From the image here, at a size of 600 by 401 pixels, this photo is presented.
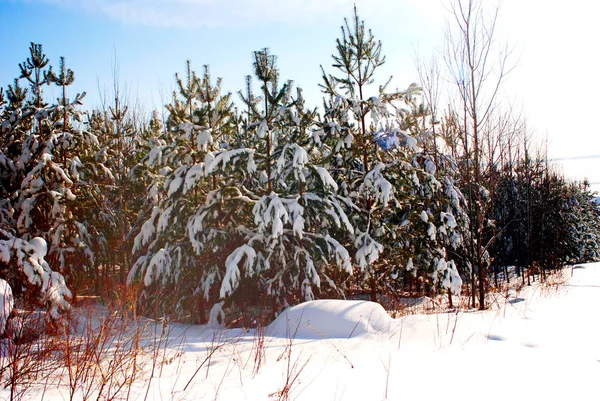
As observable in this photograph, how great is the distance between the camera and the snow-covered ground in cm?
333

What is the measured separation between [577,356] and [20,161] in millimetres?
13029

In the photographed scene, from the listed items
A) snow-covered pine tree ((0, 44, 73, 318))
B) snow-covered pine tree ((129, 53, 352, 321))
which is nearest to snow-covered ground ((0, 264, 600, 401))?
snow-covered pine tree ((129, 53, 352, 321))

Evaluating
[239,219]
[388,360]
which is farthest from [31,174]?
[388,360]

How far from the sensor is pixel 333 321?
577 cm

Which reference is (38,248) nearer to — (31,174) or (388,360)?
(31,174)

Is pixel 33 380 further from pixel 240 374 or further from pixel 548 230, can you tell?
pixel 548 230

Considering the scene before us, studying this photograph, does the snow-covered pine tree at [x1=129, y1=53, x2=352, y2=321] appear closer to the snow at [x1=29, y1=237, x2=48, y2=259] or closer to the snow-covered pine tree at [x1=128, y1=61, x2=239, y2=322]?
the snow-covered pine tree at [x1=128, y1=61, x2=239, y2=322]

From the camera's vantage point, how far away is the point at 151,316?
31.3 feet

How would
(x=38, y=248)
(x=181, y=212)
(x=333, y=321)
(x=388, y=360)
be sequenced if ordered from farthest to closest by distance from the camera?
(x=181, y=212) → (x=38, y=248) → (x=333, y=321) → (x=388, y=360)

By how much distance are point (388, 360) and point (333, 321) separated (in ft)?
5.39

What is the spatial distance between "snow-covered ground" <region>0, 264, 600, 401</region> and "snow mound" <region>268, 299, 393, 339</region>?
19mm

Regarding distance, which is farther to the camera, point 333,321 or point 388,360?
point 333,321

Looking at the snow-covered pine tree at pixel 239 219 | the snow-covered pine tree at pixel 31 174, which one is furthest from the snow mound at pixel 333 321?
the snow-covered pine tree at pixel 31 174

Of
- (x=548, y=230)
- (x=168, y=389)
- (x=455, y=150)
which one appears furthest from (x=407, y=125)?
(x=548, y=230)
